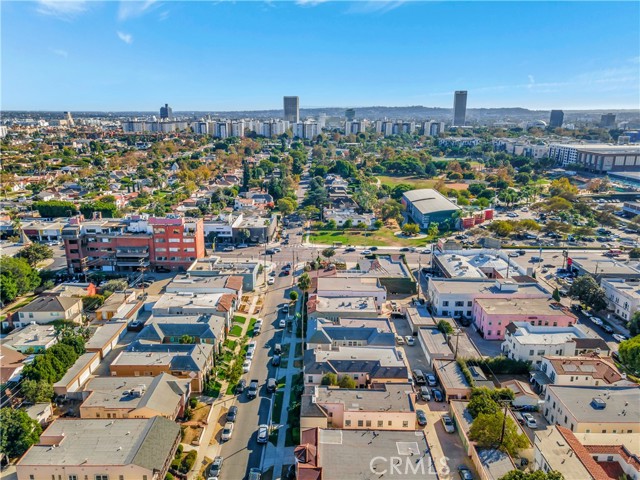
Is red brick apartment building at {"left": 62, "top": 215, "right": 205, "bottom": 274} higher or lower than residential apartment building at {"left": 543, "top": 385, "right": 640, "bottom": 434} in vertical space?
higher

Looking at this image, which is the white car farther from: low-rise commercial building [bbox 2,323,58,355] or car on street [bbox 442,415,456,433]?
low-rise commercial building [bbox 2,323,58,355]

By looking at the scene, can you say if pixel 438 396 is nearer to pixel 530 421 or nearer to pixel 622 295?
pixel 530 421

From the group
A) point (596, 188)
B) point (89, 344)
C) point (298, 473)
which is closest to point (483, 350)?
point (298, 473)

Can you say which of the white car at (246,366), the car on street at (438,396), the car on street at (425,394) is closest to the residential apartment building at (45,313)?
the white car at (246,366)

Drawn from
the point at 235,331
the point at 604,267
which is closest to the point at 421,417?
the point at 235,331

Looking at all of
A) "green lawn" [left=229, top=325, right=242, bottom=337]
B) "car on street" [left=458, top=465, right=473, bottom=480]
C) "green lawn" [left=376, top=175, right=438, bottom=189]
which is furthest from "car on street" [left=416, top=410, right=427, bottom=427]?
"green lawn" [left=376, top=175, right=438, bottom=189]

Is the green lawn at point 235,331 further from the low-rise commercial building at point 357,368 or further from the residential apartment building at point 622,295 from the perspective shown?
the residential apartment building at point 622,295

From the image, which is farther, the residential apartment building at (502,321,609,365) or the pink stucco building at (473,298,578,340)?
the pink stucco building at (473,298,578,340)
